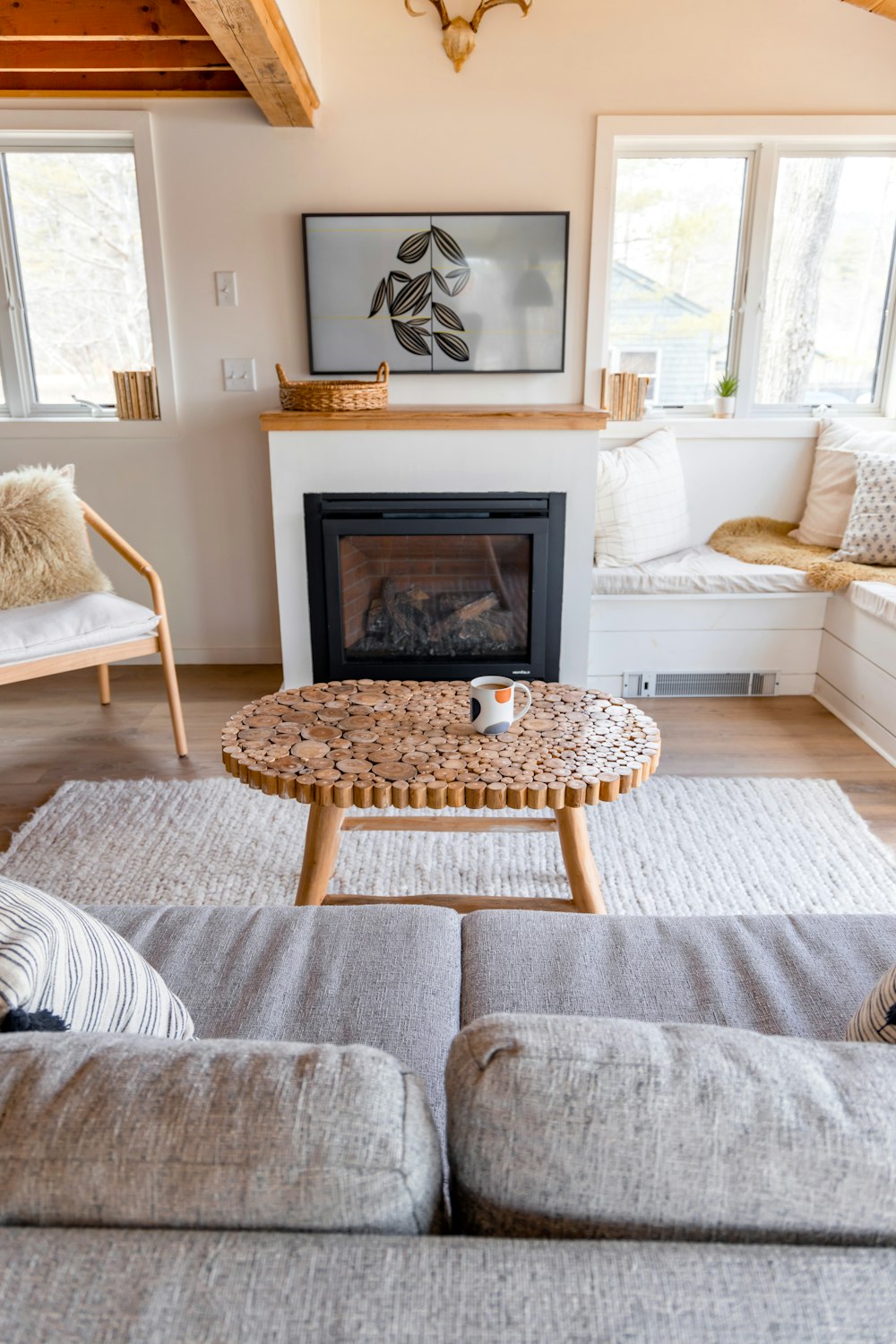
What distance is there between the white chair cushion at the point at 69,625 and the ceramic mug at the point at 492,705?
1.33 metres

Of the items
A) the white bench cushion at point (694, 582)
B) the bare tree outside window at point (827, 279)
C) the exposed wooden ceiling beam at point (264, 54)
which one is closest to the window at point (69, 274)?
the exposed wooden ceiling beam at point (264, 54)

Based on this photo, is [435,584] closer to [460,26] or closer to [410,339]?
[410,339]

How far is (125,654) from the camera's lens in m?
2.83

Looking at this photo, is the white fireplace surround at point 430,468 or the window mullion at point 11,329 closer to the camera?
the white fireplace surround at point 430,468

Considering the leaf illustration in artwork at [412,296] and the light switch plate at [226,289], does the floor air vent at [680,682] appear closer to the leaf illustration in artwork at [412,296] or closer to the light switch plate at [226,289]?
the leaf illustration in artwork at [412,296]

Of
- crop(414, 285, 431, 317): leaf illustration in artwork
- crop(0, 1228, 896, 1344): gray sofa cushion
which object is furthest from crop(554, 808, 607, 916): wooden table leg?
crop(414, 285, 431, 317): leaf illustration in artwork

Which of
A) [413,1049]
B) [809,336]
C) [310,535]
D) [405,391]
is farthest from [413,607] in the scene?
[413,1049]

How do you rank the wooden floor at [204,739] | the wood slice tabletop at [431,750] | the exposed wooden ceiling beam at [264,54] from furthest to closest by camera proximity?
the wooden floor at [204,739], the exposed wooden ceiling beam at [264,54], the wood slice tabletop at [431,750]

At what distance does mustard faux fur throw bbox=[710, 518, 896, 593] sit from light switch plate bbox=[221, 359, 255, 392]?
191cm

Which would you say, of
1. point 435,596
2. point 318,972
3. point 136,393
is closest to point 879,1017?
point 318,972

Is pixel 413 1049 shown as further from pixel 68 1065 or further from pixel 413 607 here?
pixel 413 607

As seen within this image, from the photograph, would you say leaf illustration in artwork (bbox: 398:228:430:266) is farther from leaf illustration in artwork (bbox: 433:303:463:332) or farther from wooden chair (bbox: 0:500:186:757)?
wooden chair (bbox: 0:500:186:757)

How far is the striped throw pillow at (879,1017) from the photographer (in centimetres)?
86

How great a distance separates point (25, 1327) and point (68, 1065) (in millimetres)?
173
